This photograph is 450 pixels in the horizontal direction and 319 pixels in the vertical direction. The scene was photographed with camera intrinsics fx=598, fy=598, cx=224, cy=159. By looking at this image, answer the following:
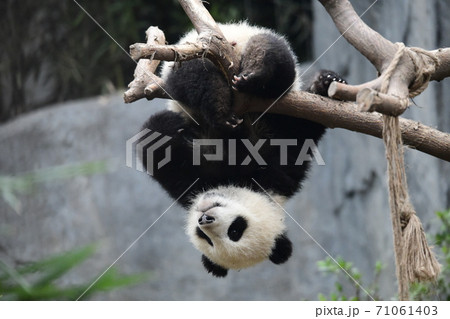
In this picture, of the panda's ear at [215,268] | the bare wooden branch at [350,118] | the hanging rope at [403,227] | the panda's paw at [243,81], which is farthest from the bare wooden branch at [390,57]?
the panda's ear at [215,268]

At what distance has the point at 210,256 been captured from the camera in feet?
8.05

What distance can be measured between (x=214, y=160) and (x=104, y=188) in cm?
273

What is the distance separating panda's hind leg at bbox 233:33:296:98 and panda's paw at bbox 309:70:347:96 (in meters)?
0.14

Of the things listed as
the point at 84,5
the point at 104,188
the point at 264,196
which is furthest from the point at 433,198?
the point at 84,5

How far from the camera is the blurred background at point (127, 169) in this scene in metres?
4.71

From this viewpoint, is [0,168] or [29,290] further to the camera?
[0,168]

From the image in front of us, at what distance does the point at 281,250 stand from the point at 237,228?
0.83ft

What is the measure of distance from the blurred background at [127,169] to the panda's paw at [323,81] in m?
1.71

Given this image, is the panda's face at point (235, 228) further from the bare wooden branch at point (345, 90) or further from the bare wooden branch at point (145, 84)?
the bare wooden branch at point (345, 90)

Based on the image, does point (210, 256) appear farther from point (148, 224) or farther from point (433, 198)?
point (148, 224)

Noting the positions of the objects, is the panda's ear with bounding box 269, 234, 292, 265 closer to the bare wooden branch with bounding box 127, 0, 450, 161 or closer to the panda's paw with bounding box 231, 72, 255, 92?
the bare wooden branch with bounding box 127, 0, 450, 161

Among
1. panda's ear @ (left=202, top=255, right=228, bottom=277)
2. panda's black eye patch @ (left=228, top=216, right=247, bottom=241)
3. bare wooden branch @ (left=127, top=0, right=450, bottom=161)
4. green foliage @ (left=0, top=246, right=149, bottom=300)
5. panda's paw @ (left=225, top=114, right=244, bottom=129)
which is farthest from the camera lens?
panda's ear @ (left=202, top=255, right=228, bottom=277)

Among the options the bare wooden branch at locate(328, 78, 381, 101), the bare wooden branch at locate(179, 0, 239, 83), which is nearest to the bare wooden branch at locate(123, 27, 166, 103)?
the bare wooden branch at locate(179, 0, 239, 83)

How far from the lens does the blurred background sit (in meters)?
→ 4.71
